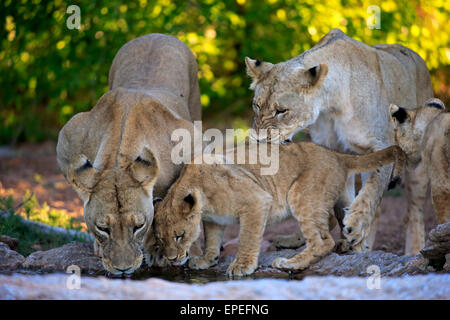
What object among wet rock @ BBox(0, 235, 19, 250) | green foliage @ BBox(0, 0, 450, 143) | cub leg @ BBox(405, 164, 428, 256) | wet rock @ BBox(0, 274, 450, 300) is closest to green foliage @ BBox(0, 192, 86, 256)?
wet rock @ BBox(0, 235, 19, 250)

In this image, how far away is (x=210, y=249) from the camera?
5.22m

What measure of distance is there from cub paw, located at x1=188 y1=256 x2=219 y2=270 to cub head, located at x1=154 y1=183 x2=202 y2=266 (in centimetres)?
31

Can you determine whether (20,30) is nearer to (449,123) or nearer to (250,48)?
(250,48)

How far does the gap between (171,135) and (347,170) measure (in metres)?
1.53

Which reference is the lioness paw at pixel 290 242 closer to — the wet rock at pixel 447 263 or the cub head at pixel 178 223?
the cub head at pixel 178 223

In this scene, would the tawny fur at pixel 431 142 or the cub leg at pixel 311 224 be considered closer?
the tawny fur at pixel 431 142

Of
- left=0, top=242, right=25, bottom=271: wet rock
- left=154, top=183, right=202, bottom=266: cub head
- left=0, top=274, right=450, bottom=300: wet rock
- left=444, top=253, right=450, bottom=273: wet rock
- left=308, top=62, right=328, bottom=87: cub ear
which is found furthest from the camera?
left=308, top=62, right=328, bottom=87: cub ear

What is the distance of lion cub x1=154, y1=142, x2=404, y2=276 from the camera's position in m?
4.82

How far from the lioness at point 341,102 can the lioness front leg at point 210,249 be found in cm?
83

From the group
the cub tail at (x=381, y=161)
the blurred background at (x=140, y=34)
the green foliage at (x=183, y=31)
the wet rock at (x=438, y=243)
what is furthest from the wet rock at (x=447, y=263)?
the green foliage at (x=183, y=31)

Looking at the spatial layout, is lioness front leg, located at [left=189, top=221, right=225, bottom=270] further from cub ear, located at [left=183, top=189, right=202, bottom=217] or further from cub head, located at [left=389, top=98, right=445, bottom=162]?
cub head, located at [left=389, top=98, right=445, bottom=162]

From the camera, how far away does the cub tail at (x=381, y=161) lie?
16.8 ft
